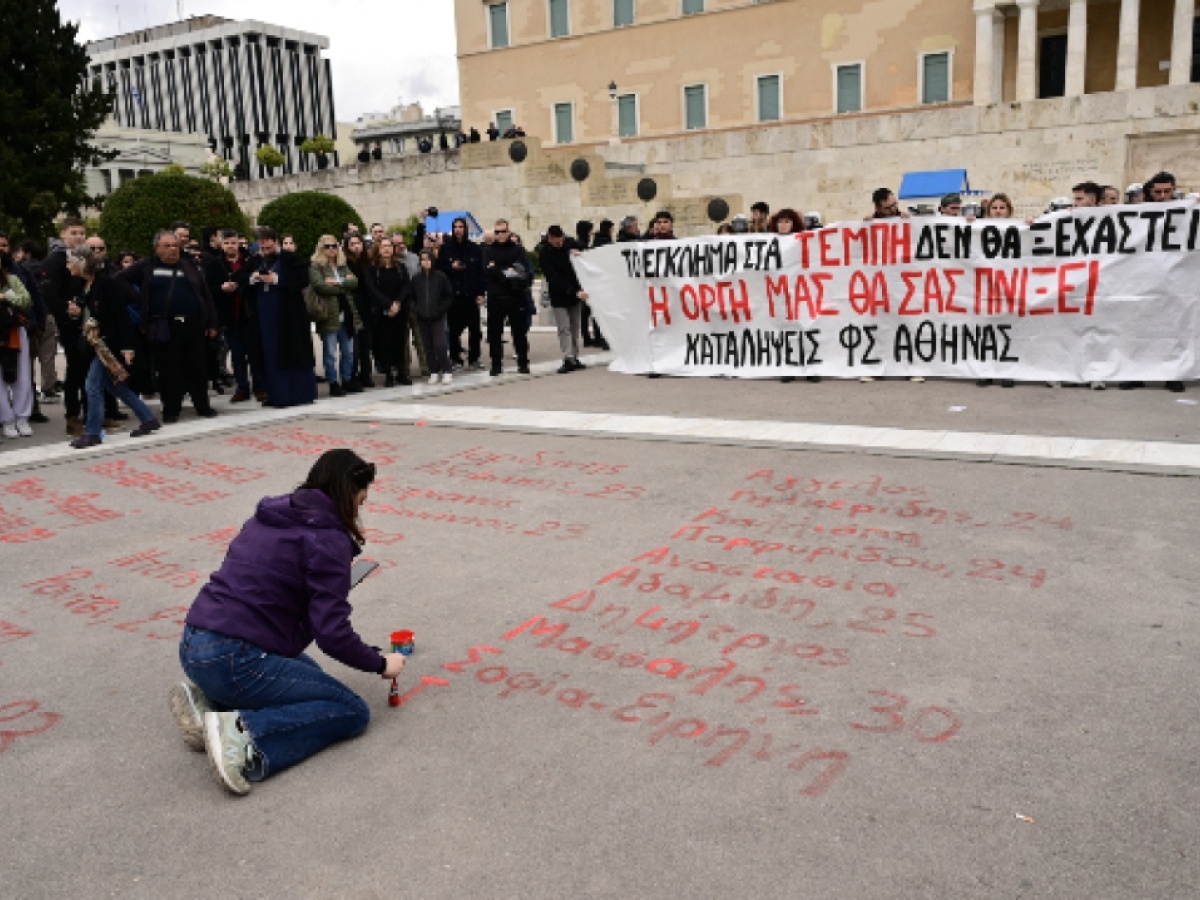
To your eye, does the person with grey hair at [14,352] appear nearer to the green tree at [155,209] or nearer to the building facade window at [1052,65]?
the green tree at [155,209]

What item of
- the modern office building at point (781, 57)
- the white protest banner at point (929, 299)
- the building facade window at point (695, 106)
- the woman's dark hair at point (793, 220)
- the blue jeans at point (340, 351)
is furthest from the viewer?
the building facade window at point (695, 106)

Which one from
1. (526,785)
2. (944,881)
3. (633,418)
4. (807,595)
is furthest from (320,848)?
(633,418)

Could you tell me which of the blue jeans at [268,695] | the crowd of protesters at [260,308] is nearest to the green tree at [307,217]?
the crowd of protesters at [260,308]

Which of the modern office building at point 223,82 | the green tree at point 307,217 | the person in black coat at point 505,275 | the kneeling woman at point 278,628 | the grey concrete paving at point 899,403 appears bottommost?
the grey concrete paving at point 899,403

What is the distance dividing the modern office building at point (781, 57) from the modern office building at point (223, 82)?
98660mm

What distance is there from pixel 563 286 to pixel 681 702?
10.2 meters

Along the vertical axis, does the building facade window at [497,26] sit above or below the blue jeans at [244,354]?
above

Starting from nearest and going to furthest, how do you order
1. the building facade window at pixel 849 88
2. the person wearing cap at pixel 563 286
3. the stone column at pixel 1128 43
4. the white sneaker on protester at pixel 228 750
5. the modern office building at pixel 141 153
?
the white sneaker on protester at pixel 228 750
the person wearing cap at pixel 563 286
the stone column at pixel 1128 43
the building facade window at pixel 849 88
the modern office building at pixel 141 153

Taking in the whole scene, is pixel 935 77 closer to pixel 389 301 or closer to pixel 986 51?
pixel 986 51

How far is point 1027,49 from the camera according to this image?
36.4 m

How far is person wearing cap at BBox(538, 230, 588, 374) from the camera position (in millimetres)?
13820

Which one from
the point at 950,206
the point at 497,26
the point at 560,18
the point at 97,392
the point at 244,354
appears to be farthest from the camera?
the point at 497,26

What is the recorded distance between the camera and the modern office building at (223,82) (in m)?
141

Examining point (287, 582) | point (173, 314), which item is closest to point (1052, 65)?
point (173, 314)
